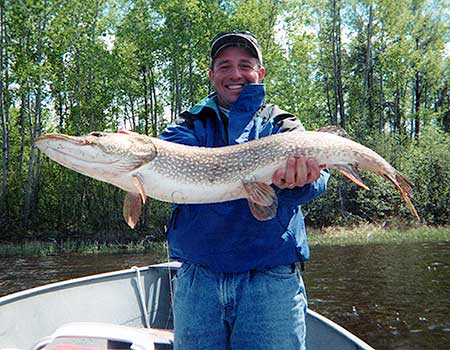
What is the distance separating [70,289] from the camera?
16.5ft

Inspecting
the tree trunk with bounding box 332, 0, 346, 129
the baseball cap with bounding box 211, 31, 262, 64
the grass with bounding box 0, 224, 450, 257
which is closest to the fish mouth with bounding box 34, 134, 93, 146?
the baseball cap with bounding box 211, 31, 262, 64

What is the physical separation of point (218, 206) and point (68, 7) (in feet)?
74.3

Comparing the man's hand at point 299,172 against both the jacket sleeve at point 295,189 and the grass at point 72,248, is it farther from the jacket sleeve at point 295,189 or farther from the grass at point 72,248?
the grass at point 72,248

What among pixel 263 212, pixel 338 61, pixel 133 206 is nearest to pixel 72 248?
pixel 133 206

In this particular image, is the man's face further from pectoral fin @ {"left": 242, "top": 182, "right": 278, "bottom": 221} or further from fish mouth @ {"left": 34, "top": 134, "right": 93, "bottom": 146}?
fish mouth @ {"left": 34, "top": 134, "right": 93, "bottom": 146}

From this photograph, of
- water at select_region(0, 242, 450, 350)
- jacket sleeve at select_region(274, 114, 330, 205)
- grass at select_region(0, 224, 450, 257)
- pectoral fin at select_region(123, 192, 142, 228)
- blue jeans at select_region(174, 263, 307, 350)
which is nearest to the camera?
blue jeans at select_region(174, 263, 307, 350)

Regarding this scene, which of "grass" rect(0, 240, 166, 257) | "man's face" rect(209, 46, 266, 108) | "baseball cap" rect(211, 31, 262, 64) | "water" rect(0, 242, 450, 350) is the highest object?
"baseball cap" rect(211, 31, 262, 64)

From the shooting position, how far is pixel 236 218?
8.24 feet

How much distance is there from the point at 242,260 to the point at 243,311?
253 mm

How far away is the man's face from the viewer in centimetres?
274

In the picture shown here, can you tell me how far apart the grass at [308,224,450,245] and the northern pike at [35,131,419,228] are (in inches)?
664

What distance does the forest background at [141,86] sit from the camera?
21.8 m

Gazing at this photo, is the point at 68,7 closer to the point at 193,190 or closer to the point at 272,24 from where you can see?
the point at 272,24

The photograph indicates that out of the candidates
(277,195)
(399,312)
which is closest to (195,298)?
→ (277,195)
